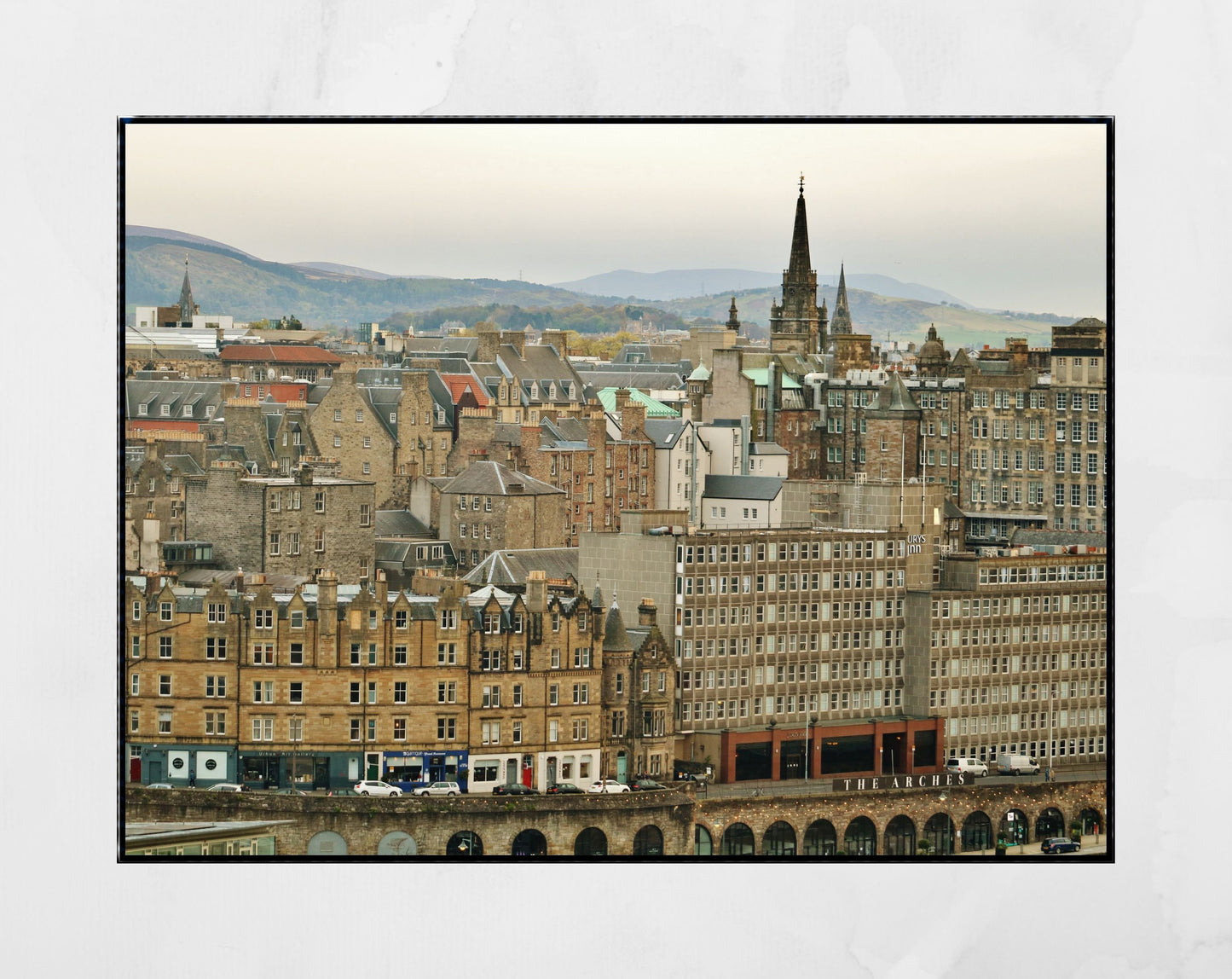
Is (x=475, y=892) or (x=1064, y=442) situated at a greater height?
(x=1064, y=442)

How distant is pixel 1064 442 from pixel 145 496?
1196cm

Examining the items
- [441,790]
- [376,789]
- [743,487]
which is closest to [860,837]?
[441,790]

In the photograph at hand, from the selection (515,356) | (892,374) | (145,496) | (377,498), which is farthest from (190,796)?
(892,374)

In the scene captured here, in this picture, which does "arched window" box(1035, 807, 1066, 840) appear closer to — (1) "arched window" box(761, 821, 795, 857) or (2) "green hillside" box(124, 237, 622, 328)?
(1) "arched window" box(761, 821, 795, 857)

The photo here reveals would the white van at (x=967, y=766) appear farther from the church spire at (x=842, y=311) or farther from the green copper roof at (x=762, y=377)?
the green copper roof at (x=762, y=377)

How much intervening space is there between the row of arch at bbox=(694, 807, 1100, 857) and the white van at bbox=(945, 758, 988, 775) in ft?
2.39

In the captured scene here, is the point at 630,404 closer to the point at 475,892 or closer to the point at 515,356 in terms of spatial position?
the point at 515,356

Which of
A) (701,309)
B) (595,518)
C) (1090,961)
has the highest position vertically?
(701,309)

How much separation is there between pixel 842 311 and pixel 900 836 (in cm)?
566

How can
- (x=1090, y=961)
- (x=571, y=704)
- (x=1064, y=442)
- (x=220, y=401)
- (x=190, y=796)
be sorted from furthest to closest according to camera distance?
(x=1064, y=442) < (x=220, y=401) < (x=571, y=704) < (x=190, y=796) < (x=1090, y=961)

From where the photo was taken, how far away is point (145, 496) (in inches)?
1266

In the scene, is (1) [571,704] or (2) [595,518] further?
(2) [595,518]

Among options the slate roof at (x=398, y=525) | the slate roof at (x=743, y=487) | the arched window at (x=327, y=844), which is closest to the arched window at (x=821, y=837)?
the arched window at (x=327, y=844)

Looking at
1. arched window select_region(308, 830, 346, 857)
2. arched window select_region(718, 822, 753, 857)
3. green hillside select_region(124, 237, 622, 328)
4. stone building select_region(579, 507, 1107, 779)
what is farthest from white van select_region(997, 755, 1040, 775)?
arched window select_region(308, 830, 346, 857)
